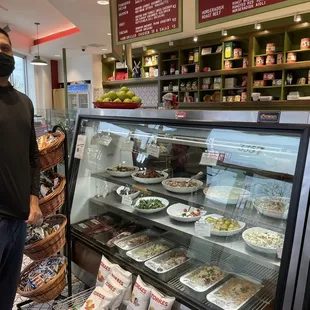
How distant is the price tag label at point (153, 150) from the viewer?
76.6 inches

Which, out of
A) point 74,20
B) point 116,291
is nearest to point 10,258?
point 116,291

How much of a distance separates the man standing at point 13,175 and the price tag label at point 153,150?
726 millimetres

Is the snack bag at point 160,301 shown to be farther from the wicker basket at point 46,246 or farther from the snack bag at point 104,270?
the wicker basket at point 46,246

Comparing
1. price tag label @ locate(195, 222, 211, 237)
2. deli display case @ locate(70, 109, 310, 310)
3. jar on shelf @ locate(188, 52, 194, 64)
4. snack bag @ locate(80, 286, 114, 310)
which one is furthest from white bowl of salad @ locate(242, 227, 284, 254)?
jar on shelf @ locate(188, 52, 194, 64)

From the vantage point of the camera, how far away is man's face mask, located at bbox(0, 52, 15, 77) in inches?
52.1

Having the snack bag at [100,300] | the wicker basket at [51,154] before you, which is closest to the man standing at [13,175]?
the wicker basket at [51,154]

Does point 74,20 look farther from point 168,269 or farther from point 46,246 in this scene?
point 168,269

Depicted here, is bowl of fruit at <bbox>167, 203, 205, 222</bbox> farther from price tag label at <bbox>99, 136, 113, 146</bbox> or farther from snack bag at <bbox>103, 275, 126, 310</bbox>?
price tag label at <bbox>99, 136, 113, 146</bbox>

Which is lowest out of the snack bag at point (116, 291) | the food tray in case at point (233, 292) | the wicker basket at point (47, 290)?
the wicker basket at point (47, 290)

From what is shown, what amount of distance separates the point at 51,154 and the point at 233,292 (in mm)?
1220

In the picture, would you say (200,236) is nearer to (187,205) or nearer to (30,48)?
(187,205)

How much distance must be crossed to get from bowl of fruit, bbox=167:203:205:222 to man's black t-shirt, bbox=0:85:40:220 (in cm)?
78

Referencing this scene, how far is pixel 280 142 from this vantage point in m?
1.22

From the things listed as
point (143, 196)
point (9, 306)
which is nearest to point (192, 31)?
point (143, 196)
